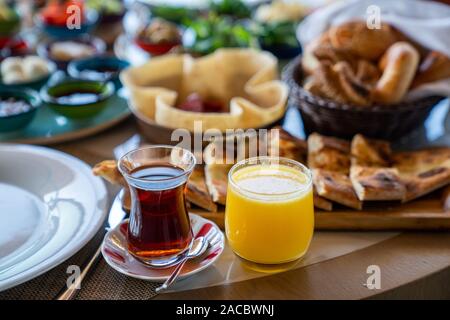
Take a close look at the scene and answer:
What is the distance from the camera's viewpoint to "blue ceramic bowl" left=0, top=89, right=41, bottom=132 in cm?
157

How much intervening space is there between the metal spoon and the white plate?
196 millimetres

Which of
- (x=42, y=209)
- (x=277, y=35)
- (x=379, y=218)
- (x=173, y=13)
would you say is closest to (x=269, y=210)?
(x=379, y=218)

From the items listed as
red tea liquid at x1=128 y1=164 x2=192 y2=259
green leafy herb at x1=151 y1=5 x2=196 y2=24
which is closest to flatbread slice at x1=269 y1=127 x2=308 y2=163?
red tea liquid at x1=128 y1=164 x2=192 y2=259

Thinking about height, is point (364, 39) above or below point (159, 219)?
above

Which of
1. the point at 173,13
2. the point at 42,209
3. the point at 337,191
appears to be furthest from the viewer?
the point at 173,13

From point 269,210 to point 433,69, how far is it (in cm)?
72

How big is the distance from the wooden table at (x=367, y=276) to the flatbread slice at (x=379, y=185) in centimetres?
8

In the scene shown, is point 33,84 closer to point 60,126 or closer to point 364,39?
point 60,126

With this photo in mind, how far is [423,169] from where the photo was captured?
132 centimetres

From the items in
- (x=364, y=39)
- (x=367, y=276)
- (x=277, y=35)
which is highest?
(x=364, y=39)

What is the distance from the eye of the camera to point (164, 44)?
213 cm

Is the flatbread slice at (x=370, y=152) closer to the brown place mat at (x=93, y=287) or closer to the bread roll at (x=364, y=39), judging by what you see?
the bread roll at (x=364, y=39)

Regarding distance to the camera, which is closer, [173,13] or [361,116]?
[361,116]
